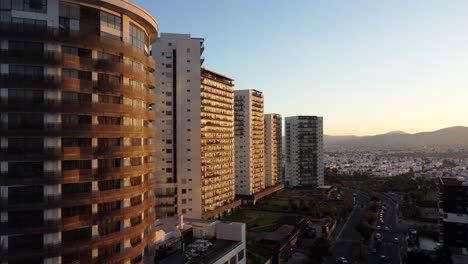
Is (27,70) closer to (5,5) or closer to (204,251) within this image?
(5,5)

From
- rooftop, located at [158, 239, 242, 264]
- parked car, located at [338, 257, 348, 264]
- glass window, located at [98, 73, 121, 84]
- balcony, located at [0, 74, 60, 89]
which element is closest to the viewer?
balcony, located at [0, 74, 60, 89]

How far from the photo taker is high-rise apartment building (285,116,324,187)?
130 metres

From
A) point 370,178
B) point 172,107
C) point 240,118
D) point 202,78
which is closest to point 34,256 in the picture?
point 172,107

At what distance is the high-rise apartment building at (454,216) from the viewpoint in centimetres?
5569

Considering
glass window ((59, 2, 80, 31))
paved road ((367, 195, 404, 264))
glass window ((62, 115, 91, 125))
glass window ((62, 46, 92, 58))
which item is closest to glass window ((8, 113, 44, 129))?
glass window ((62, 115, 91, 125))

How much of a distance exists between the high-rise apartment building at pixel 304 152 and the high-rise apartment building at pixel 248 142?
24.5 m

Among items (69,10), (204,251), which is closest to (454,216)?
(204,251)

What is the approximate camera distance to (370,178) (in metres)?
154

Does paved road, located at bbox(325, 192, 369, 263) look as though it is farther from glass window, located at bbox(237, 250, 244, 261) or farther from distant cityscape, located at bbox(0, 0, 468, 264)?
glass window, located at bbox(237, 250, 244, 261)

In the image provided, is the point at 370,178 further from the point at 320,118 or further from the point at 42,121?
the point at 42,121

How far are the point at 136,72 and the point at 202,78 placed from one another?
41901 millimetres

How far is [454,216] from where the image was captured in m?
56.2

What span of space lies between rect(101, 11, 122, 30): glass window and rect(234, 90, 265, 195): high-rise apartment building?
7525 centimetres

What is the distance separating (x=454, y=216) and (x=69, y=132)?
54396 millimetres
